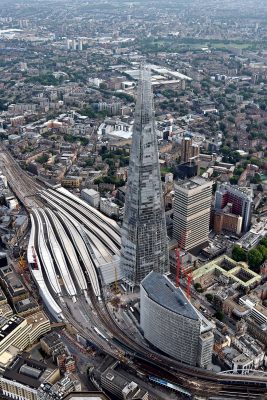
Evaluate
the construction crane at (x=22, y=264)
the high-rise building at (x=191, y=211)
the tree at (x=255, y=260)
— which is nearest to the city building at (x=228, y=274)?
the tree at (x=255, y=260)

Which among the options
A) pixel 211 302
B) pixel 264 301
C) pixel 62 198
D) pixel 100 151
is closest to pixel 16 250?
pixel 62 198

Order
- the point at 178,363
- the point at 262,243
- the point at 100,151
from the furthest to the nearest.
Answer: the point at 100,151
the point at 262,243
the point at 178,363

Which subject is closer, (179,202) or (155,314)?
(155,314)

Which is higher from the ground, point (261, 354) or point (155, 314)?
point (155, 314)

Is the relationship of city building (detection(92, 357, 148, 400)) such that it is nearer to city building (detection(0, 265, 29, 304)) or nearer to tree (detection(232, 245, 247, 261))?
city building (detection(0, 265, 29, 304))

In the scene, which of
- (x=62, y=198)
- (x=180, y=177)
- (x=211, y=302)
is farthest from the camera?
(x=180, y=177)

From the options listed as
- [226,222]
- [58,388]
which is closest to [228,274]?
[226,222]

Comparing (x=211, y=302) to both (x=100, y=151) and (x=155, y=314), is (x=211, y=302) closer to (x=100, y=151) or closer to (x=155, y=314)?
(x=155, y=314)

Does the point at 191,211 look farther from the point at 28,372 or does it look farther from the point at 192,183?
the point at 28,372
